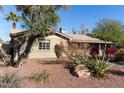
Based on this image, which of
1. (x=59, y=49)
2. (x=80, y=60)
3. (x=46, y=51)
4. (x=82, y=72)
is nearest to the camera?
(x=82, y=72)

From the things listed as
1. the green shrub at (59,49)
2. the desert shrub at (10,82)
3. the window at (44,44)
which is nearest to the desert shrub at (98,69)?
the desert shrub at (10,82)

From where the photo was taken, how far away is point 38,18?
17609 mm

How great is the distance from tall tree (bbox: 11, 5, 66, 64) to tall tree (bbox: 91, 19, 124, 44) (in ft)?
96.7

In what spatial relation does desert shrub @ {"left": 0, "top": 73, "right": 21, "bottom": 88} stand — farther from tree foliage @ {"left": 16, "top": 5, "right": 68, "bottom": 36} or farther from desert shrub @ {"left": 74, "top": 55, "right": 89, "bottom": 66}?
tree foliage @ {"left": 16, "top": 5, "right": 68, "bottom": 36}

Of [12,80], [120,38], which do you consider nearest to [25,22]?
[12,80]

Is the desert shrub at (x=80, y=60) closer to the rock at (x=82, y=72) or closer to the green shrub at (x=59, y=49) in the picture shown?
the rock at (x=82, y=72)

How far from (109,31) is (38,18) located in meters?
35.1

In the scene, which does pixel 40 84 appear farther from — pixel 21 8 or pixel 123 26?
pixel 123 26

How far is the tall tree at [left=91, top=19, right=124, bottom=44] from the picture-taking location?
154 feet

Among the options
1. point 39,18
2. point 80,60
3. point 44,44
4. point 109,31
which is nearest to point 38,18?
point 39,18

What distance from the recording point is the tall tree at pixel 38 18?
1733 centimetres

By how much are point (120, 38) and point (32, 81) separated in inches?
1512

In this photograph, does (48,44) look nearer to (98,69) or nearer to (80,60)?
(80,60)

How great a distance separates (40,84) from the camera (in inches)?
440
